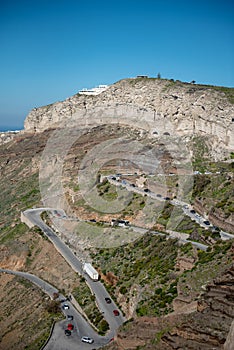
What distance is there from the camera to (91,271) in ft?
104

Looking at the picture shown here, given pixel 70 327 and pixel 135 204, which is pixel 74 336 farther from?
pixel 135 204

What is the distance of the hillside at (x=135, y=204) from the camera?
19.7 m

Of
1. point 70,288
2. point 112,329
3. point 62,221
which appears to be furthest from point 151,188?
point 112,329

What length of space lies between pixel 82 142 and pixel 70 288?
110 feet

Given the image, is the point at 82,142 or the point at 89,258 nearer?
the point at 89,258

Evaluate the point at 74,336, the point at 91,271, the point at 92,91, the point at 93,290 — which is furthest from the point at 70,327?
the point at 92,91

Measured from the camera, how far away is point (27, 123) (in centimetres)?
8200

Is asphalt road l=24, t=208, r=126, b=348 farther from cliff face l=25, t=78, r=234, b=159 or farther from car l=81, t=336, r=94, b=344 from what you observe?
cliff face l=25, t=78, r=234, b=159

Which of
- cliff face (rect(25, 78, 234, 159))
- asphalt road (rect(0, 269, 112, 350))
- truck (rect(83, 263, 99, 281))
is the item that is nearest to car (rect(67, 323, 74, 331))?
asphalt road (rect(0, 269, 112, 350))

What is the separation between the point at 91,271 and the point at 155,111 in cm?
3565

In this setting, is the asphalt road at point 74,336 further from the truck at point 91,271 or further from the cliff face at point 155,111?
the cliff face at point 155,111

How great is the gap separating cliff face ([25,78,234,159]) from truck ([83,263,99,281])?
71.0ft

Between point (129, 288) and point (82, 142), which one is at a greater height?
point (82, 142)

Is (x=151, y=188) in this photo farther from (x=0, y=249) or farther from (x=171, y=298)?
(x=171, y=298)
